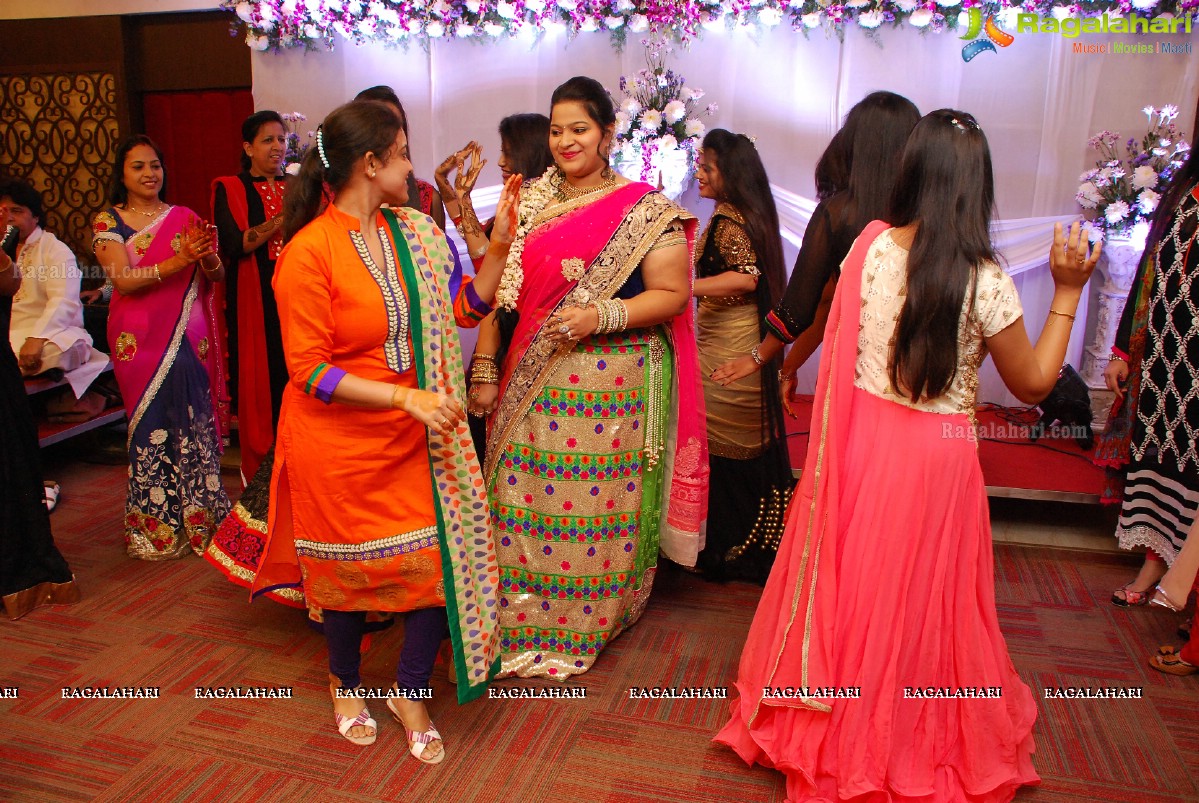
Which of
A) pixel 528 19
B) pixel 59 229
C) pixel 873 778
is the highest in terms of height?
pixel 528 19

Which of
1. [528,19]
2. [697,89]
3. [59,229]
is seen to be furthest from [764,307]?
[59,229]

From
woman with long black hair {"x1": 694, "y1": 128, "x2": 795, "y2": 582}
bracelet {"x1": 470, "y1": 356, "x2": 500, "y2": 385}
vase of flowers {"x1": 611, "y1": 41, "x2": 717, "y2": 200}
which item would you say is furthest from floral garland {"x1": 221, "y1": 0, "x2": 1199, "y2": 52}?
bracelet {"x1": 470, "y1": 356, "x2": 500, "y2": 385}

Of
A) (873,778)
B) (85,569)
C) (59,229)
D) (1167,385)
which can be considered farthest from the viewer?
(59,229)

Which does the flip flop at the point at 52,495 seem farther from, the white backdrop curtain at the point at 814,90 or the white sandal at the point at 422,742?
the white backdrop curtain at the point at 814,90

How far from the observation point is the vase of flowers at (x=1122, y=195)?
4258 mm

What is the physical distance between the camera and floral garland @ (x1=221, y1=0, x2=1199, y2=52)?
14.7 feet

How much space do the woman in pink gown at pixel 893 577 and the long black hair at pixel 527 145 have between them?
4.58ft

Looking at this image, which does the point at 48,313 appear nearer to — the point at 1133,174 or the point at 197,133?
the point at 197,133

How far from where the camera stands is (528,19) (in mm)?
5047

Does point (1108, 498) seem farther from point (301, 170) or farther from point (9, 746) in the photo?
point (9, 746)

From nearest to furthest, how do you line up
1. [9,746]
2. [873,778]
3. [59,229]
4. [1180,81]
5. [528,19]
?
[873,778], [9,746], [1180,81], [528,19], [59,229]

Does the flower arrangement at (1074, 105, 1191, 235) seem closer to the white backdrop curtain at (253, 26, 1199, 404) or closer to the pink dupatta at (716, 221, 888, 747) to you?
the white backdrop curtain at (253, 26, 1199, 404)

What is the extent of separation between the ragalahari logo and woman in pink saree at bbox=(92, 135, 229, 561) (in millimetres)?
3717

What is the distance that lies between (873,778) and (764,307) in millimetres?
1547
